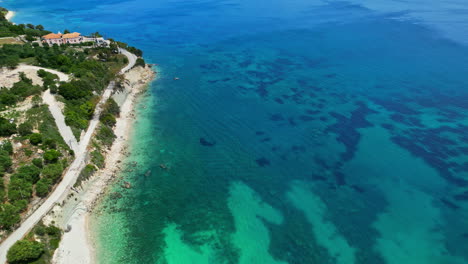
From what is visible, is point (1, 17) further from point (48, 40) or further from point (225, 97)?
point (225, 97)

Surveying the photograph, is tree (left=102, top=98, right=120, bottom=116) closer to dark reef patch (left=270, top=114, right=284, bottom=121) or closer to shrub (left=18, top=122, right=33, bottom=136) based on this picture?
shrub (left=18, top=122, right=33, bottom=136)

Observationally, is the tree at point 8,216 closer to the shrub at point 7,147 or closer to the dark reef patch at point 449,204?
the shrub at point 7,147

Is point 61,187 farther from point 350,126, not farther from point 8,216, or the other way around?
point 350,126

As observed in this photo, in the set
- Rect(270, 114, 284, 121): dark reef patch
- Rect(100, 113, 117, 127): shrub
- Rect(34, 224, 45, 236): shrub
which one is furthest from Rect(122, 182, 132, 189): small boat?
Rect(270, 114, 284, 121): dark reef patch

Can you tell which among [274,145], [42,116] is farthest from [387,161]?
[42,116]

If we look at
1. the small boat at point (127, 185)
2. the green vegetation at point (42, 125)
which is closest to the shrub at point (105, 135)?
the green vegetation at point (42, 125)
